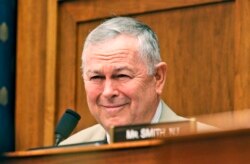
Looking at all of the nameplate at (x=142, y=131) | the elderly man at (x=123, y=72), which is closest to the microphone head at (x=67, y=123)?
the elderly man at (x=123, y=72)

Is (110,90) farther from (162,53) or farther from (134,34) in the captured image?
(162,53)

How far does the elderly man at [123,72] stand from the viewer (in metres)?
3.38

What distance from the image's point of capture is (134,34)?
11.1ft

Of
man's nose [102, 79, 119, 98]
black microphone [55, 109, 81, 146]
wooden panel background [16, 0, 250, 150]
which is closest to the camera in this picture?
black microphone [55, 109, 81, 146]

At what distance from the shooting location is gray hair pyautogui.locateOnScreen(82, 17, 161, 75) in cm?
338

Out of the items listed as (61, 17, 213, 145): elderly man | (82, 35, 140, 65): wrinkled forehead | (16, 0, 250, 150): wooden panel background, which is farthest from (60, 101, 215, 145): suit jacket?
(16, 0, 250, 150): wooden panel background

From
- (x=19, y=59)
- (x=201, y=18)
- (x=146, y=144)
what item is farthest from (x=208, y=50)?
(x=146, y=144)

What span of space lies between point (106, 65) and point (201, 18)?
0.91 meters

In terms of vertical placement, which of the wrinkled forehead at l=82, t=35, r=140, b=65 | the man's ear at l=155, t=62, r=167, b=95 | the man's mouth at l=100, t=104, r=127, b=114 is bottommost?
the man's mouth at l=100, t=104, r=127, b=114

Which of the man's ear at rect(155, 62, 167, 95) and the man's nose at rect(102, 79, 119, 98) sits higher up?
the man's ear at rect(155, 62, 167, 95)

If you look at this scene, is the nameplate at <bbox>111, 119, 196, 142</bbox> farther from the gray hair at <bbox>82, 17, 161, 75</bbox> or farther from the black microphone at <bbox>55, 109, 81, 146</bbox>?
the gray hair at <bbox>82, 17, 161, 75</bbox>

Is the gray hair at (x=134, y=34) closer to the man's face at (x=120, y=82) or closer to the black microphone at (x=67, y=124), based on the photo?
the man's face at (x=120, y=82)

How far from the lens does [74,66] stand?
15.0ft

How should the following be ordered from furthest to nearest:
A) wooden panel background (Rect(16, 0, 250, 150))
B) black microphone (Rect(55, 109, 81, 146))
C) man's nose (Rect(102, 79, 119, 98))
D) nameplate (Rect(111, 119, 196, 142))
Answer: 1. wooden panel background (Rect(16, 0, 250, 150))
2. man's nose (Rect(102, 79, 119, 98))
3. black microphone (Rect(55, 109, 81, 146))
4. nameplate (Rect(111, 119, 196, 142))
